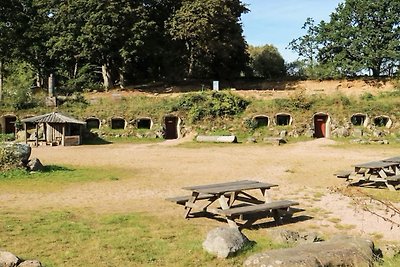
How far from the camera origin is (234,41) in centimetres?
4506

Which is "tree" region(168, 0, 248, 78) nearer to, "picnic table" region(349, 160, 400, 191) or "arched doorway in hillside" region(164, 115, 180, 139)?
"arched doorway in hillside" region(164, 115, 180, 139)

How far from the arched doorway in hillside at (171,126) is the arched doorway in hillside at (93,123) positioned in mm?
5311

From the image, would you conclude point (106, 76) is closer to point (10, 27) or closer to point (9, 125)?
point (10, 27)

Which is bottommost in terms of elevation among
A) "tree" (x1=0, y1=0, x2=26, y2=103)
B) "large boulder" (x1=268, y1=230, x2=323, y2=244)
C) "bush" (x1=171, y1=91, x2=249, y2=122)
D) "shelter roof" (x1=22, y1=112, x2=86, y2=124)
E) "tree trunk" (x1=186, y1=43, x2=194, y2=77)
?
"large boulder" (x1=268, y1=230, x2=323, y2=244)

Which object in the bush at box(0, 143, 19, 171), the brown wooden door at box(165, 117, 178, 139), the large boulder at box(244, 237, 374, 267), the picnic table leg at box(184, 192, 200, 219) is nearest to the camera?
the large boulder at box(244, 237, 374, 267)

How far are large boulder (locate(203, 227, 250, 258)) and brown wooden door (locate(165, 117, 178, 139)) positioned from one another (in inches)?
1161

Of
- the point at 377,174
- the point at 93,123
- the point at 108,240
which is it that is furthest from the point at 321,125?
the point at 108,240

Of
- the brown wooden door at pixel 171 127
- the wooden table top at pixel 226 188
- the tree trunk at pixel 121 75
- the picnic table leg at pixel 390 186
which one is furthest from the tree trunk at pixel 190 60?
the wooden table top at pixel 226 188

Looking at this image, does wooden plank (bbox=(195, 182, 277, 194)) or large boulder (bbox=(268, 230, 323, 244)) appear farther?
wooden plank (bbox=(195, 182, 277, 194))

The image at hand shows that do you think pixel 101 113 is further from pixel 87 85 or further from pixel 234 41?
pixel 234 41

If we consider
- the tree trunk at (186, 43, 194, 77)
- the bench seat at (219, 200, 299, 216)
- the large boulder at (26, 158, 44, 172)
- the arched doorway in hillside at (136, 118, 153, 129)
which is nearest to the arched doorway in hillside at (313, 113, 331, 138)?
the arched doorway in hillside at (136, 118, 153, 129)

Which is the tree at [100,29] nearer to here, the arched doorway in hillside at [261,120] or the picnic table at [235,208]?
the arched doorway in hillside at [261,120]

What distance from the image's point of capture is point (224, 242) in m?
7.84

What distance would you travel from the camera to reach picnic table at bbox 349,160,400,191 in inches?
573
